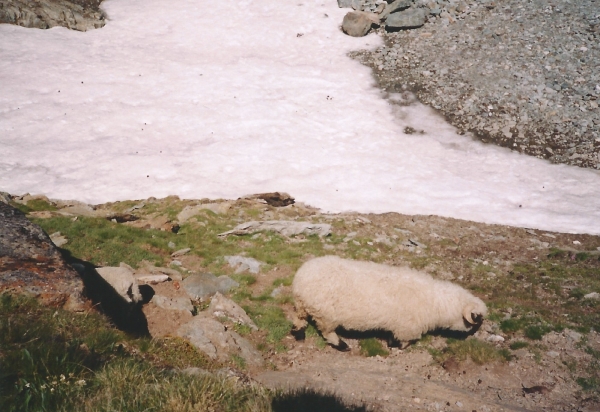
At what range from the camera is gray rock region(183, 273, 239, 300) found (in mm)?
12586

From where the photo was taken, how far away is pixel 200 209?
1866 cm

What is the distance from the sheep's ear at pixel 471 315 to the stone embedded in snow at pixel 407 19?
98.3 ft

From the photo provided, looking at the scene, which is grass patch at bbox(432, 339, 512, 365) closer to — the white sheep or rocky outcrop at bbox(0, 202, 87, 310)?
the white sheep

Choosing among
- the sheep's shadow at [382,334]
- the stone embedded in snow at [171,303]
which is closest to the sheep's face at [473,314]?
the sheep's shadow at [382,334]

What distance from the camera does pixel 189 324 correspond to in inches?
404

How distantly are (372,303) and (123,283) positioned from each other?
6.42 m

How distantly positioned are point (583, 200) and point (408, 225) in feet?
34.6

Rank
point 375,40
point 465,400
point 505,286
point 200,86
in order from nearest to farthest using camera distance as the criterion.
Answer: point 465,400, point 505,286, point 200,86, point 375,40

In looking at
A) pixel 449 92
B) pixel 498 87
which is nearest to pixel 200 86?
pixel 449 92

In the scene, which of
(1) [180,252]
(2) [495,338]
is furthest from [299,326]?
(1) [180,252]

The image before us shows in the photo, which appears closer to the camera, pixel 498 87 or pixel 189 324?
pixel 189 324

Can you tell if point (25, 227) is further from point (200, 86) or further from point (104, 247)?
point (200, 86)

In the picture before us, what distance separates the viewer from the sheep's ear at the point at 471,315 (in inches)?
430

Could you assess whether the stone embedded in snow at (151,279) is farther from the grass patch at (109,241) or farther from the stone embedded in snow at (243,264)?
the stone embedded in snow at (243,264)
